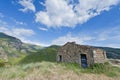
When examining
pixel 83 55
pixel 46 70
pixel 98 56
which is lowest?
pixel 46 70

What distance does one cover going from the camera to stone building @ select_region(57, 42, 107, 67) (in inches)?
1008

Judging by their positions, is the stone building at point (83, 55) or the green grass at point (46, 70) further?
the stone building at point (83, 55)

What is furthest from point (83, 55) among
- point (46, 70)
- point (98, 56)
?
point (46, 70)

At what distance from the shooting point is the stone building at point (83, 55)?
25609 mm

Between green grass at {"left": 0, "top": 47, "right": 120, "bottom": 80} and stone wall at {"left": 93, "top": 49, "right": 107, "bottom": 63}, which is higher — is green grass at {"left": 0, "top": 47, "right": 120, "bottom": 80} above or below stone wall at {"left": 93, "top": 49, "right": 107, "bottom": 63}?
below

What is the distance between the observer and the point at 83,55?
26734 millimetres

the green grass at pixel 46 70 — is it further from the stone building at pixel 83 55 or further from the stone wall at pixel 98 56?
the stone building at pixel 83 55

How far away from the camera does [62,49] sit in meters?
30.3

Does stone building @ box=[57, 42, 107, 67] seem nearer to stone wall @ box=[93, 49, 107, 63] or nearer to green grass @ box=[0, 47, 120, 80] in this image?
stone wall @ box=[93, 49, 107, 63]

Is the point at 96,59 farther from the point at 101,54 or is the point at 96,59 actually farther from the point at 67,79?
the point at 67,79

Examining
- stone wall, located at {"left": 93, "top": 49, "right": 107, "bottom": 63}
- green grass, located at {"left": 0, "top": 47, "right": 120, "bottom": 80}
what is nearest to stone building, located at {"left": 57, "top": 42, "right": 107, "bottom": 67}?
stone wall, located at {"left": 93, "top": 49, "right": 107, "bottom": 63}

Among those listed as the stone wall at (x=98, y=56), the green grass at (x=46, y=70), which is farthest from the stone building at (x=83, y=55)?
the green grass at (x=46, y=70)

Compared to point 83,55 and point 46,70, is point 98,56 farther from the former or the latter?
point 46,70

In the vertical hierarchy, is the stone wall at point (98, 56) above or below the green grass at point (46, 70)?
above
